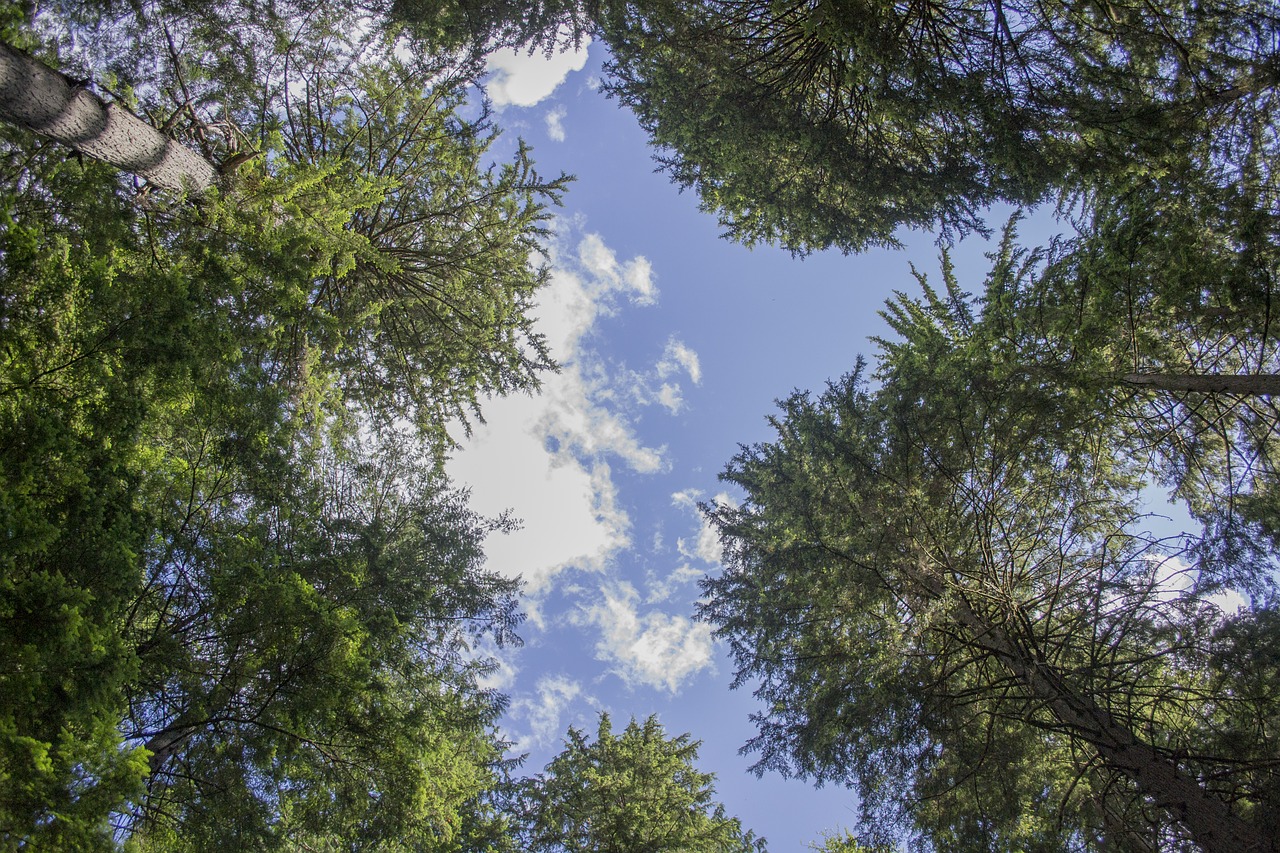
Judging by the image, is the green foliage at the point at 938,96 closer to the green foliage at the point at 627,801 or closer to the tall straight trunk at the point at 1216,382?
the tall straight trunk at the point at 1216,382

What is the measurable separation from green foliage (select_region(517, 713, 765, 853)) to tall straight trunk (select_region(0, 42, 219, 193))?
10336mm

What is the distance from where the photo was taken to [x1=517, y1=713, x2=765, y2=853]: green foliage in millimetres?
10250

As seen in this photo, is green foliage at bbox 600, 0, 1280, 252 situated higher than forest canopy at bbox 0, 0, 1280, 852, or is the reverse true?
green foliage at bbox 600, 0, 1280, 252

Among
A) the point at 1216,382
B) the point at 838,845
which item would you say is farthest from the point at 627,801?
the point at 1216,382

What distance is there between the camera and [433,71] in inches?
283

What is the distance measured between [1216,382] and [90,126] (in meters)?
10.2

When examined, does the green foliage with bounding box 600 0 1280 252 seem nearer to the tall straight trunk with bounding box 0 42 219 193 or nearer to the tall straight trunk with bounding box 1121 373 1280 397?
the tall straight trunk with bounding box 1121 373 1280 397

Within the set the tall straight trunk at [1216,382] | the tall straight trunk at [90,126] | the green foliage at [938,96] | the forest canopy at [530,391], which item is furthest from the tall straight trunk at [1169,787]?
the tall straight trunk at [90,126]

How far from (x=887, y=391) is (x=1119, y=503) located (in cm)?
395

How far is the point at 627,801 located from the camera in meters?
10.6

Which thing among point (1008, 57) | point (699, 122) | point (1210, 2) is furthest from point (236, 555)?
point (1210, 2)

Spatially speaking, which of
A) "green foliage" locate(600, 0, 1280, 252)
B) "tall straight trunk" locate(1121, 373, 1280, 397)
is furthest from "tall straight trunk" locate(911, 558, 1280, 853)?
"green foliage" locate(600, 0, 1280, 252)

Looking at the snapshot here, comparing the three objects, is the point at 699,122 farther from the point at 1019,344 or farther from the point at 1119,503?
the point at 1119,503

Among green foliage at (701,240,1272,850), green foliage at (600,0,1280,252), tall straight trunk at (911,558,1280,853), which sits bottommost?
tall straight trunk at (911,558,1280,853)
